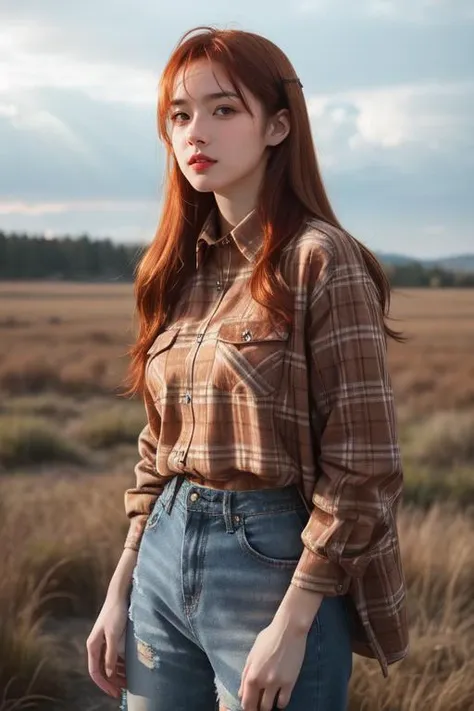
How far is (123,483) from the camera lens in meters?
5.26

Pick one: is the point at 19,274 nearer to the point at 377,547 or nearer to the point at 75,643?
the point at 75,643

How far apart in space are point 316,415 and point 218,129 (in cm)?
44

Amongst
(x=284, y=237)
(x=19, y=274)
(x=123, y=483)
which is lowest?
(x=123, y=483)

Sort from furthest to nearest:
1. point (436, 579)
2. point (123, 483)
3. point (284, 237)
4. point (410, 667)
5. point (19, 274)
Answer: point (19, 274) → point (123, 483) → point (436, 579) → point (410, 667) → point (284, 237)

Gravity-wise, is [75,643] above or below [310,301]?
below

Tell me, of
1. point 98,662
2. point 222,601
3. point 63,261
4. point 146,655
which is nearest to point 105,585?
point 98,662

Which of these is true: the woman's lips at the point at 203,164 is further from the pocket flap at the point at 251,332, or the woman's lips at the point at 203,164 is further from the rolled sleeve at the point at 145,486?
the rolled sleeve at the point at 145,486

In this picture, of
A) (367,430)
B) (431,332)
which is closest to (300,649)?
(367,430)

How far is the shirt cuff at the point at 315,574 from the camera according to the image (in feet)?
4.39

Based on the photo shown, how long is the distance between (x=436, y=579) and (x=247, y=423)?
242 centimetres

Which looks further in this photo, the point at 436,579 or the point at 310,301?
the point at 436,579

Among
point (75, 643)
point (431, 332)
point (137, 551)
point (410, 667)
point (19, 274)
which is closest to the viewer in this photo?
point (137, 551)

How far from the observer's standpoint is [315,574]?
134 cm

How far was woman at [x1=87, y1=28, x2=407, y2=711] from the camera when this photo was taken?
1344 millimetres
